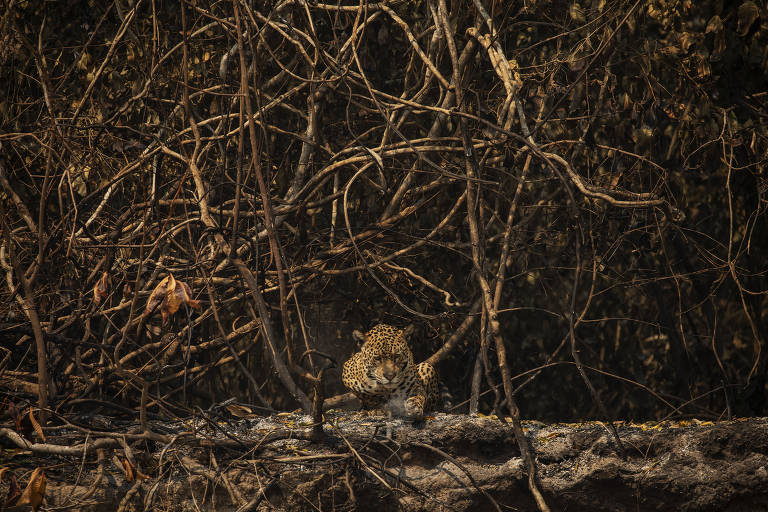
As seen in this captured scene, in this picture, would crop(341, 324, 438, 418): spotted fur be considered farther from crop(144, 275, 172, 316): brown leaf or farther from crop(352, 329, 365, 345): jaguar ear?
crop(144, 275, 172, 316): brown leaf

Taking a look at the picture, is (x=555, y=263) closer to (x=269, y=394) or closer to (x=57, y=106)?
(x=269, y=394)

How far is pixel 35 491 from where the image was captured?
10.9 ft

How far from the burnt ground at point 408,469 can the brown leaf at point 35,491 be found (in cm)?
33

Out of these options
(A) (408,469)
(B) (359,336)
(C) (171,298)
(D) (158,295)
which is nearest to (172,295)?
(C) (171,298)

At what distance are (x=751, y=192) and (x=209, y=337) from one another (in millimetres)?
3590

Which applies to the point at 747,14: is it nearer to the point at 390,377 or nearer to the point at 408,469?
the point at 390,377

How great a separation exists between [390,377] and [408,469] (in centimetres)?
69

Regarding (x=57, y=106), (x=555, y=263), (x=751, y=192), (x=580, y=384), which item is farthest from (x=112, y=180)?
(x=751, y=192)

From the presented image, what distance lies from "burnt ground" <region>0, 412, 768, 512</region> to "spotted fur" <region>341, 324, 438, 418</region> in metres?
0.46

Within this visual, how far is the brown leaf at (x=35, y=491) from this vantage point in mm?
3303

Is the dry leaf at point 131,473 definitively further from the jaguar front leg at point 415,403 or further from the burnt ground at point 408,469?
the jaguar front leg at point 415,403

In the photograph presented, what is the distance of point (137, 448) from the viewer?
4008 mm

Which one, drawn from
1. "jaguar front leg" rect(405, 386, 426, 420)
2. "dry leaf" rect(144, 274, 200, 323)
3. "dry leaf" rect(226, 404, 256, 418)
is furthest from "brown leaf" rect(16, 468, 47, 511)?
"jaguar front leg" rect(405, 386, 426, 420)

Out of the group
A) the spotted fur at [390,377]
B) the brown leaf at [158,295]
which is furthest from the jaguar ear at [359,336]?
the brown leaf at [158,295]
